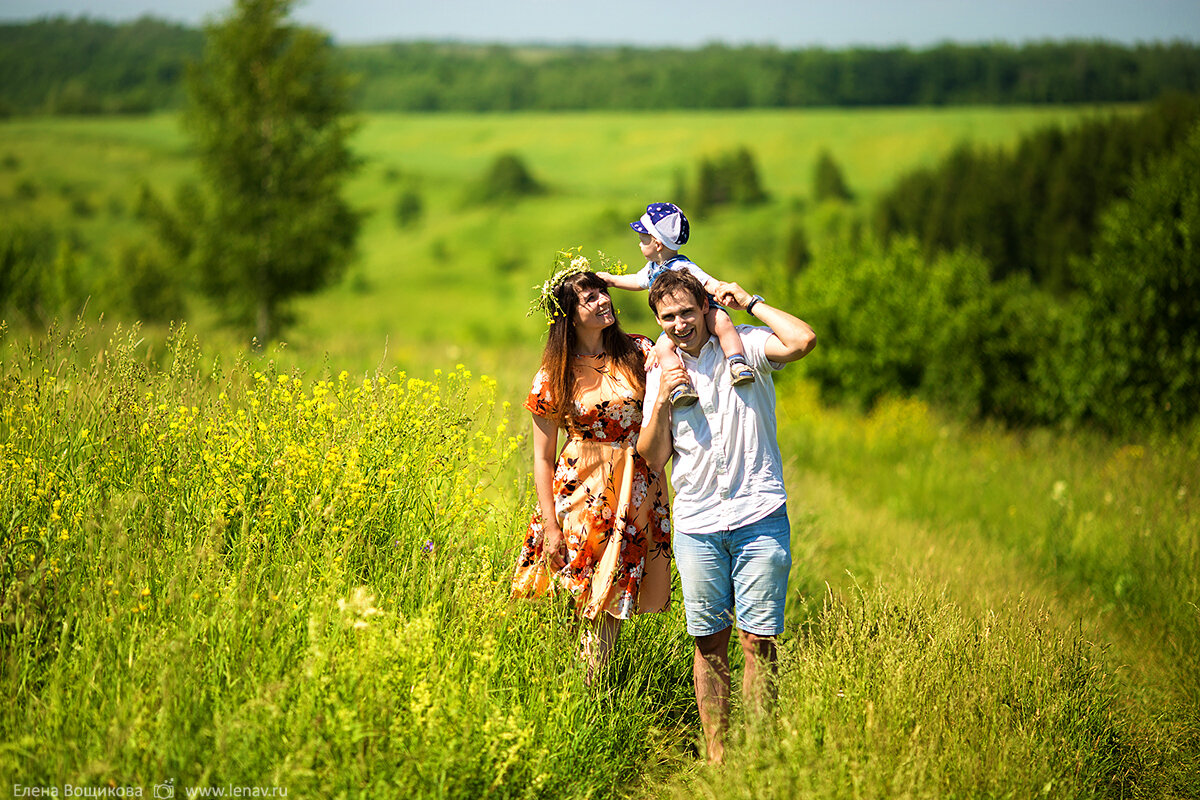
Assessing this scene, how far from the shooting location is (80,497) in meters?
3.66

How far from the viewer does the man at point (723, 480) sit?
11.1ft

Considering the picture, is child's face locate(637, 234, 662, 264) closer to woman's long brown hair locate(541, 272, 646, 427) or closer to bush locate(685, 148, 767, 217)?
woman's long brown hair locate(541, 272, 646, 427)

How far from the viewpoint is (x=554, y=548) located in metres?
3.74

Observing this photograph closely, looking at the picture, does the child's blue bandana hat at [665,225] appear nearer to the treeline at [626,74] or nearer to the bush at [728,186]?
the bush at [728,186]

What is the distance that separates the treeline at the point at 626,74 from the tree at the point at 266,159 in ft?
220

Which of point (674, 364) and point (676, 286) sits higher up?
point (676, 286)

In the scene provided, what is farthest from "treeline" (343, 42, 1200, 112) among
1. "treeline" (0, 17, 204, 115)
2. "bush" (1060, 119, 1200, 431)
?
"bush" (1060, 119, 1200, 431)

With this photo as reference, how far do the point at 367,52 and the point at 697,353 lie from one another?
135326 millimetres

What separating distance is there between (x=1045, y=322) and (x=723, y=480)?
20833 millimetres

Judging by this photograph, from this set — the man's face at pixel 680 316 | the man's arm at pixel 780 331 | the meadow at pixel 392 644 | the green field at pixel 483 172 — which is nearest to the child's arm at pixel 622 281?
the man's face at pixel 680 316

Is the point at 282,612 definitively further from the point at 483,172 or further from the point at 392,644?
the point at 483,172

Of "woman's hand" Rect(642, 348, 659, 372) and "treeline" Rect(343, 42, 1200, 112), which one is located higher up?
Result: "treeline" Rect(343, 42, 1200, 112)

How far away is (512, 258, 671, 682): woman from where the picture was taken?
3689 mm

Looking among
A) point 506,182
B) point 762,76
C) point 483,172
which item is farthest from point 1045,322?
point 762,76
